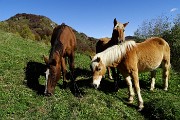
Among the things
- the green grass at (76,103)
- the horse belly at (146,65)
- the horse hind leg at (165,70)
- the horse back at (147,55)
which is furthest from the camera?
the horse hind leg at (165,70)

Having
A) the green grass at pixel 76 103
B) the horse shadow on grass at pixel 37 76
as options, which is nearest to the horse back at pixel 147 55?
the green grass at pixel 76 103

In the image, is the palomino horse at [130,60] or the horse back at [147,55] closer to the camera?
the palomino horse at [130,60]

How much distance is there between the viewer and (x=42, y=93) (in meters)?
13.2

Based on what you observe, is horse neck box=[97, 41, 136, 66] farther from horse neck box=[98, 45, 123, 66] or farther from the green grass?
the green grass

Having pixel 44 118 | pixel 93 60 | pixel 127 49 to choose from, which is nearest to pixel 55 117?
pixel 44 118

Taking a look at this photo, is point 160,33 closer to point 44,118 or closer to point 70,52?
point 70,52

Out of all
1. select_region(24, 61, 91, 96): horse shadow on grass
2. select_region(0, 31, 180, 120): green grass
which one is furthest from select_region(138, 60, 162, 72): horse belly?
select_region(24, 61, 91, 96): horse shadow on grass

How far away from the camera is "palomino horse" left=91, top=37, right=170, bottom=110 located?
12.7 metres

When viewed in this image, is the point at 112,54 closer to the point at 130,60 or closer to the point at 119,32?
the point at 130,60

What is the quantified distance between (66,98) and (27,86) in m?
1.98

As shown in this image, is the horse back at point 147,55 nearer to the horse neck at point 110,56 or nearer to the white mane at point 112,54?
the white mane at point 112,54

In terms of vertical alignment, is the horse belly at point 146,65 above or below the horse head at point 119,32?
below

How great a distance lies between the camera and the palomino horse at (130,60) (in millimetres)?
12734

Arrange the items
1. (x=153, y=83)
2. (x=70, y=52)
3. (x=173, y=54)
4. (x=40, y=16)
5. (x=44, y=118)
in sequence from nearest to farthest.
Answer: (x=44, y=118) < (x=70, y=52) < (x=153, y=83) < (x=173, y=54) < (x=40, y=16)
